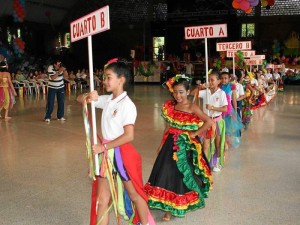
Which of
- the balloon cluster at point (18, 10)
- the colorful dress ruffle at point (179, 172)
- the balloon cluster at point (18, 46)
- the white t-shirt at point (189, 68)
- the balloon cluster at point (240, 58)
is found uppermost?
the balloon cluster at point (18, 10)

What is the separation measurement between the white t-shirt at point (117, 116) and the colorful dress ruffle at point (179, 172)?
875 mm

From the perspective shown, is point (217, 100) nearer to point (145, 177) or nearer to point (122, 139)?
point (145, 177)

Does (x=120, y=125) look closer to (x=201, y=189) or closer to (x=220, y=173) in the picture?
(x=201, y=189)

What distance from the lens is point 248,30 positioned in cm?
2562

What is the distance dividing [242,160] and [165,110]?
7.86ft

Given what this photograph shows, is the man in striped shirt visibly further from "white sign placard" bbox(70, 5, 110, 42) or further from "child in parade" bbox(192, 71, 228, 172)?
"white sign placard" bbox(70, 5, 110, 42)

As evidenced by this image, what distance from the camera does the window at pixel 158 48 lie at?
1059 inches

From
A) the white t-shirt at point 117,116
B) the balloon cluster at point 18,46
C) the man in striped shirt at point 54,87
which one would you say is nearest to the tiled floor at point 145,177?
the man in striped shirt at point 54,87

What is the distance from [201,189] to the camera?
3732mm

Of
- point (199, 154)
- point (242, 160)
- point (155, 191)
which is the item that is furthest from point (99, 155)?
point (242, 160)

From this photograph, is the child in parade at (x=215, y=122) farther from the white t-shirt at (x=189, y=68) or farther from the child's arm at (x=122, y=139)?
the white t-shirt at (x=189, y=68)

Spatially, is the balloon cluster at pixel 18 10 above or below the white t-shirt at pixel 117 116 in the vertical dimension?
above

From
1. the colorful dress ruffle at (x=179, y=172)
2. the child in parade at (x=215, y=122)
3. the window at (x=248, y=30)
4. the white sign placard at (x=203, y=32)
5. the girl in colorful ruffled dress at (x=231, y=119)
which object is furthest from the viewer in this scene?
the window at (x=248, y=30)

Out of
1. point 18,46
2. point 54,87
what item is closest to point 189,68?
point 18,46
